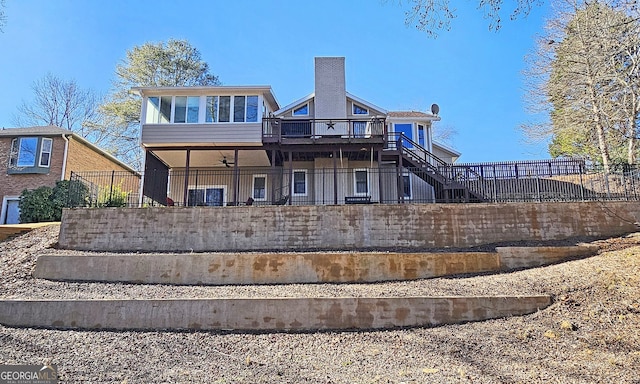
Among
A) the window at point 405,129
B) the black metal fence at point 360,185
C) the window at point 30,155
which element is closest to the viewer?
the black metal fence at point 360,185

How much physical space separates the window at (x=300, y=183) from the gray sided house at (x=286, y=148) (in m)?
0.05

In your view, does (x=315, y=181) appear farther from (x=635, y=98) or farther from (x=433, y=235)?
(x=635, y=98)

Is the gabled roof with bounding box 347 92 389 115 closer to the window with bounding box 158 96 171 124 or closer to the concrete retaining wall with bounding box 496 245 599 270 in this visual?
the window with bounding box 158 96 171 124

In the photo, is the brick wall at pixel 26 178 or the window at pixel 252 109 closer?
the window at pixel 252 109

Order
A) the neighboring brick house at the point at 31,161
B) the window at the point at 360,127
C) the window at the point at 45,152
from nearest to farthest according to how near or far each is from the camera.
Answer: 1. the window at the point at 360,127
2. the neighboring brick house at the point at 31,161
3. the window at the point at 45,152

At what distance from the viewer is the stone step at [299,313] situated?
25.6 ft

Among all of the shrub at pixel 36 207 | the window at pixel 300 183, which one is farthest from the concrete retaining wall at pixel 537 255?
the shrub at pixel 36 207

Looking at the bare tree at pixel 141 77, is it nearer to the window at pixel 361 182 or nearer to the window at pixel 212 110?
the window at pixel 212 110

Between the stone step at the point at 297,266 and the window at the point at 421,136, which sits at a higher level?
the window at the point at 421,136

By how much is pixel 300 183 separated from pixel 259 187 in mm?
1964

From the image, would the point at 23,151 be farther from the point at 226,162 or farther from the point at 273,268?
the point at 273,268

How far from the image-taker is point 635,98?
15.2m

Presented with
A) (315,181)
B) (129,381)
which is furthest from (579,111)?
(129,381)

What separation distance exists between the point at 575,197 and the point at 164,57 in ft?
78.2
